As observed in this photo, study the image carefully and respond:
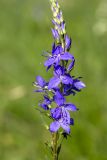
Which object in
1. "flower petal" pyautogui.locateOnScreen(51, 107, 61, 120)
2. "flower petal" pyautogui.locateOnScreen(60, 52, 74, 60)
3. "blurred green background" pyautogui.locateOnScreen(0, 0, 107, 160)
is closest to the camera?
"flower petal" pyautogui.locateOnScreen(60, 52, 74, 60)

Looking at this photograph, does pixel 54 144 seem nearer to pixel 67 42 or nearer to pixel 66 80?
pixel 66 80

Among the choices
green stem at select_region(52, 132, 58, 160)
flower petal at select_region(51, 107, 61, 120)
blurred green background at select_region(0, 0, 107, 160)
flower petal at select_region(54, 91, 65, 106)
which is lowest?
green stem at select_region(52, 132, 58, 160)

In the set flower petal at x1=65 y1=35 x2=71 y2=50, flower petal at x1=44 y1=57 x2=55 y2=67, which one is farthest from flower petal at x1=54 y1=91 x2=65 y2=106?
flower petal at x1=65 y1=35 x2=71 y2=50

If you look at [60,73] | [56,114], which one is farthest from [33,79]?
[60,73]

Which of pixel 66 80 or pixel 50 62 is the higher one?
pixel 50 62

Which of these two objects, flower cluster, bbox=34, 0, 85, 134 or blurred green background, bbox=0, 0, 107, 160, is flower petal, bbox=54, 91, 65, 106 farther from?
blurred green background, bbox=0, 0, 107, 160

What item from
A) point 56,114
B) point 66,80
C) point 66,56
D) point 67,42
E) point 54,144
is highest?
point 67,42

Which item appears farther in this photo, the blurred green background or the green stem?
the blurred green background

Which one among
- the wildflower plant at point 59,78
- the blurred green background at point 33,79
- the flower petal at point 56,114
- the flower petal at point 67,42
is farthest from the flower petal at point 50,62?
the blurred green background at point 33,79

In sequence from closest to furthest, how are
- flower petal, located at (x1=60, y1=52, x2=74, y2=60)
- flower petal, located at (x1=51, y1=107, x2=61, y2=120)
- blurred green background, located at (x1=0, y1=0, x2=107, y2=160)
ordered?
flower petal, located at (x1=60, y1=52, x2=74, y2=60) < flower petal, located at (x1=51, y1=107, x2=61, y2=120) < blurred green background, located at (x1=0, y1=0, x2=107, y2=160)

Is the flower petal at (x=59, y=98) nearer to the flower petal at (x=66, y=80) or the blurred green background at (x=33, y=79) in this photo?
the flower petal at (x=66, y=80)
